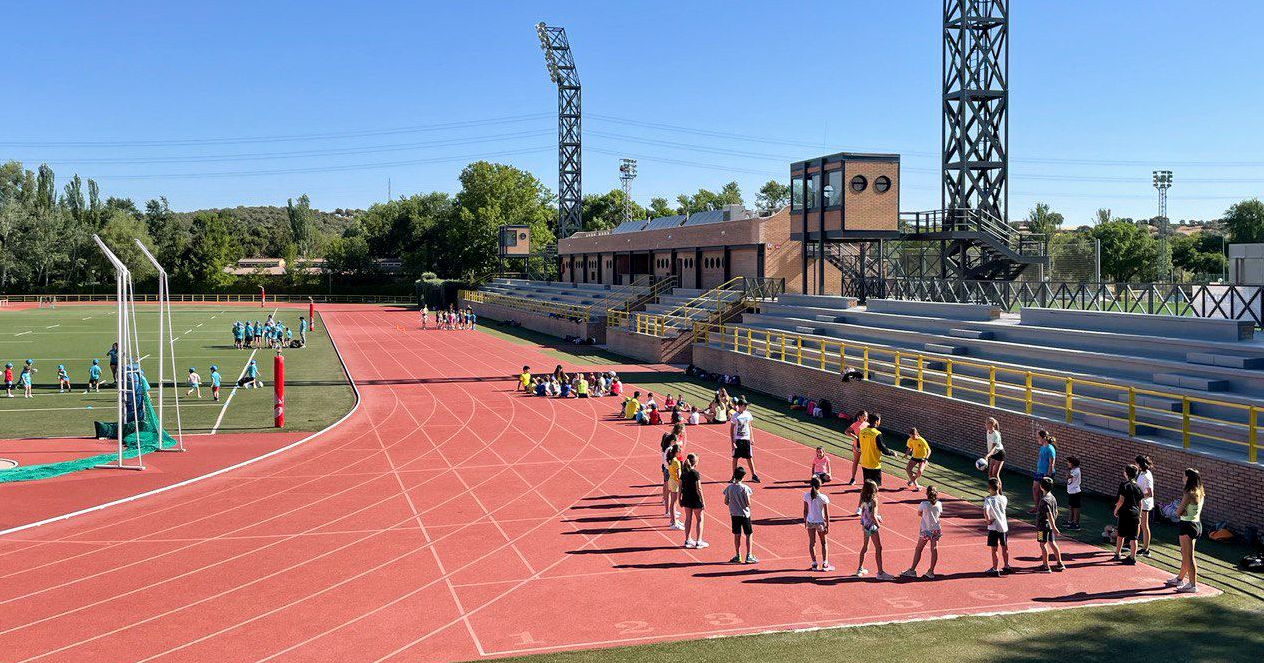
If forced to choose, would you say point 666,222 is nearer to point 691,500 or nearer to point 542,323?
point 542,323

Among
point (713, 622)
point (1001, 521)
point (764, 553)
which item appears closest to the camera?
point (713, 622)

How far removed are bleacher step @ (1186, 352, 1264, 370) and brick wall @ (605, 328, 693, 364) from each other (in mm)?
23265

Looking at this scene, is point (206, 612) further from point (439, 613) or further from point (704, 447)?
point (704, 447)

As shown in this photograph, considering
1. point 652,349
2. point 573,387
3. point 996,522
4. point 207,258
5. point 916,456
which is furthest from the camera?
point 207,258

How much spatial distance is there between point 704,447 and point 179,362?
29059 mm

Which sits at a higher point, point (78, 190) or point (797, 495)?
point (78, 190)

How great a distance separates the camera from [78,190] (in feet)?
463

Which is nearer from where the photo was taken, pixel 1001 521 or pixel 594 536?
pixel 1001 521

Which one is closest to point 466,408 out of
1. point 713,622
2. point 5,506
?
point 5,506

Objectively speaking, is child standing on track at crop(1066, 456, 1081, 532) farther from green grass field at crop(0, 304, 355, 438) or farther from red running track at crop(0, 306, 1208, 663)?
green grass field at crop(0, 304, 355, 438)

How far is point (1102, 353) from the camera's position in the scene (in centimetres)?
2077

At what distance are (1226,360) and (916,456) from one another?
6.32 m

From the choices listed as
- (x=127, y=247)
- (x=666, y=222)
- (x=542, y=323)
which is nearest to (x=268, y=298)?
(x=127, y=247)

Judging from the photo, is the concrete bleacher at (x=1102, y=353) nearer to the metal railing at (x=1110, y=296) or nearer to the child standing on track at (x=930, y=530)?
the metal railing at (x=1110, y=296)
